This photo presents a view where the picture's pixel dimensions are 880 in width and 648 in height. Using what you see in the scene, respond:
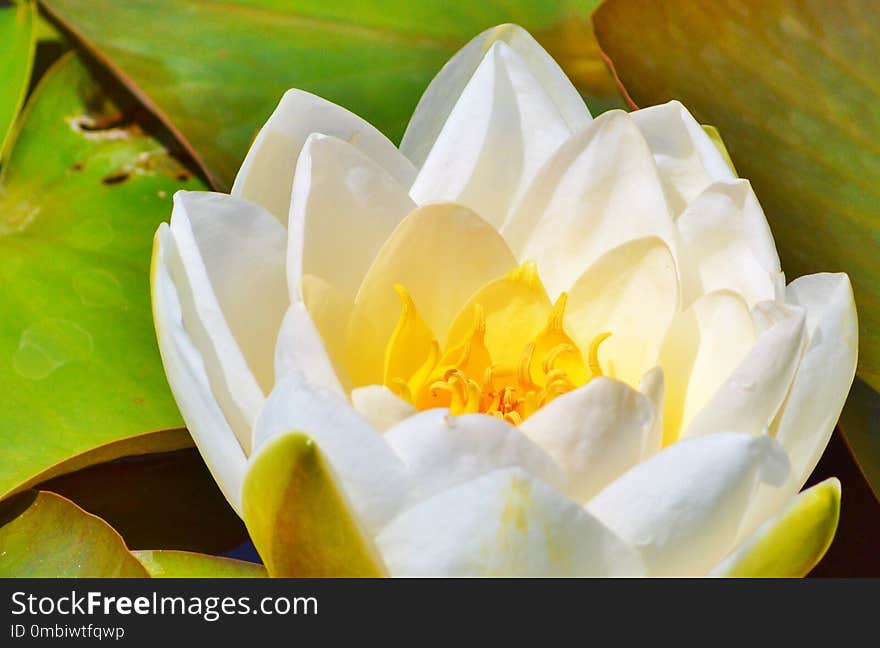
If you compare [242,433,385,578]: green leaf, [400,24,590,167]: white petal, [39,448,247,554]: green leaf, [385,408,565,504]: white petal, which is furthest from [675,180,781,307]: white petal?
[39,448,247,554]: green leaf

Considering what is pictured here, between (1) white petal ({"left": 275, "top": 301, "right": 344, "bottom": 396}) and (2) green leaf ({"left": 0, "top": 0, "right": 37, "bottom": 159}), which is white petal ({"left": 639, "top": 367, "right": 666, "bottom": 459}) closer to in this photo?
(1) white petal ({"left": 275, "top": 301, "right": 344, "bottom": 396})

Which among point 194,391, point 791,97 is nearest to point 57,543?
point 194,391

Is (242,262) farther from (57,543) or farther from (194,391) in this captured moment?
(57,543)

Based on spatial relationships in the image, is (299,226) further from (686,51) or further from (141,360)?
(686,51)

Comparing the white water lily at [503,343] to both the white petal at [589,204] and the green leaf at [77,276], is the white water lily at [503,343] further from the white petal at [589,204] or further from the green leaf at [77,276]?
the green leaf at [77,276]
